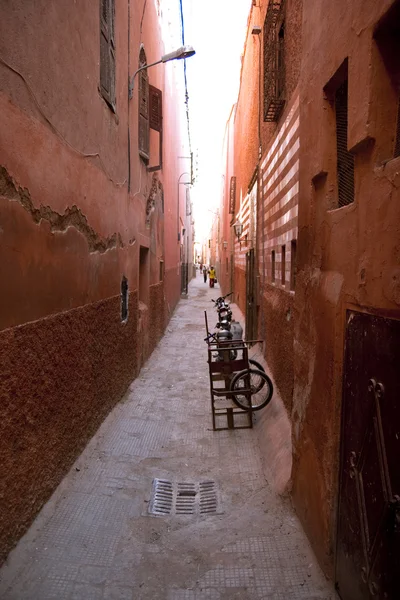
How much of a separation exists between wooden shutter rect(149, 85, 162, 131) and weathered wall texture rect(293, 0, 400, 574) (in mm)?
5913

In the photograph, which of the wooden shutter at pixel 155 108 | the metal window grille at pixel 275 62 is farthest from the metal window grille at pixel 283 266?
the wooden shutter at pixel 155 108

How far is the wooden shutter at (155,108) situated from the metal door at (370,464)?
7733mm

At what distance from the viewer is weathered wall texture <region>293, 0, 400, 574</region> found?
88.9 inches

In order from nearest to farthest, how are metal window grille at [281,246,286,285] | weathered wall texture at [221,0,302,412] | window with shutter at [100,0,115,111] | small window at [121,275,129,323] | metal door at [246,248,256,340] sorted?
window with shutter at [100,0,115,111] < weathered wall texture at [221,0,302,412] < metal window grille at [281,246,286,285] < small window at [121,275,129,323] < metal door at [246,248,256,340]

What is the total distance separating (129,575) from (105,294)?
3323 millimetres

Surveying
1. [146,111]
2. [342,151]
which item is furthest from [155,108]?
[342,151]

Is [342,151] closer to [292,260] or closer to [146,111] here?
[292,260]

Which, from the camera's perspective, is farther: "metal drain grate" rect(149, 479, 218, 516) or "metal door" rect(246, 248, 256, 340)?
"metal door" rect(246, 248, 256, 340)

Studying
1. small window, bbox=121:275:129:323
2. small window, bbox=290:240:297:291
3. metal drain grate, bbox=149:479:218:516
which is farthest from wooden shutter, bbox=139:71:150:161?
metal drain grate, bbox=149:479:218:516

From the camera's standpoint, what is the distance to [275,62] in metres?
6.76

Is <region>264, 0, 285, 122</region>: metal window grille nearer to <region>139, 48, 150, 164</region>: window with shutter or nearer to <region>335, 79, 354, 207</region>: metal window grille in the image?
<region>139, 48, 150, 164</region>: window with shutter

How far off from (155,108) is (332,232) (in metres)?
7.45

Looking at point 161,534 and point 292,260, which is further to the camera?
point 292,260

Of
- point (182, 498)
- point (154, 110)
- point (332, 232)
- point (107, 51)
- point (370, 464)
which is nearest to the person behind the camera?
point (370, 464)
